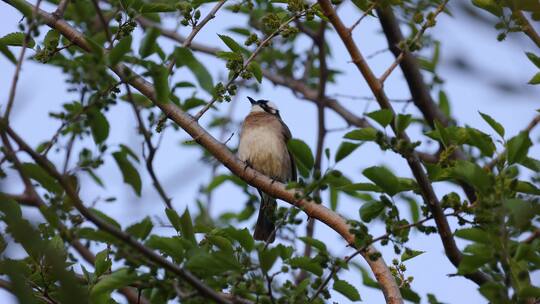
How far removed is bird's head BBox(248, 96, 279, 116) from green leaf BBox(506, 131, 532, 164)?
5720 mm

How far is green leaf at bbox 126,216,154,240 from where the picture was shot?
133 inches

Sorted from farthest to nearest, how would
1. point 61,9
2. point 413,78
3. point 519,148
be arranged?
point 413,78
point 61,9
point 519,148

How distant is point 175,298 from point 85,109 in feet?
2.80

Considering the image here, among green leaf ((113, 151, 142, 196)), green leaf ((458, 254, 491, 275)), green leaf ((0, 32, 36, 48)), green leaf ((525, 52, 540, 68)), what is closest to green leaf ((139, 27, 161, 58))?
green leaf ((0, 32, 36, 48))

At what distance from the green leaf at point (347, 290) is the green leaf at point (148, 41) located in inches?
56.2

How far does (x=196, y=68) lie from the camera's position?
10.1 feet

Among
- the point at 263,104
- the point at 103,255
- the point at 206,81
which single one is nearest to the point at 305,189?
the point at 206,81

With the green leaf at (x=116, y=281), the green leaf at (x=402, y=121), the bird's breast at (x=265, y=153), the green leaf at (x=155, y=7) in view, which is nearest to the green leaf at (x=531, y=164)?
the green leaf at (x=402, y=121)

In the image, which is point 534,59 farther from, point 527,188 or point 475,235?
point 475,235

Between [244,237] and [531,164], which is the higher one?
[531,164]

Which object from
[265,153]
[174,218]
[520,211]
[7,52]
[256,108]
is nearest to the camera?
[520,211]

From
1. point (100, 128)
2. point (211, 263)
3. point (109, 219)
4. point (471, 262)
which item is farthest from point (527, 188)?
point (100, 128)

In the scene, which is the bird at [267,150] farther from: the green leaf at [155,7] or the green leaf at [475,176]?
the green leaf at [475,176]

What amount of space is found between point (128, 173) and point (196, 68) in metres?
2.09
